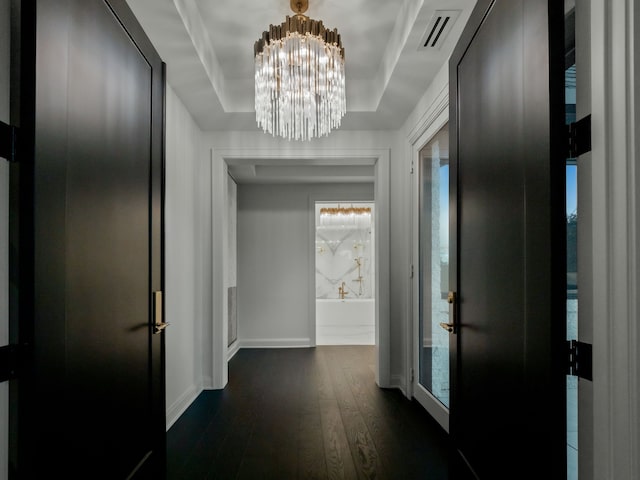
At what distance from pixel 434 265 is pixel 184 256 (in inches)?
75.1

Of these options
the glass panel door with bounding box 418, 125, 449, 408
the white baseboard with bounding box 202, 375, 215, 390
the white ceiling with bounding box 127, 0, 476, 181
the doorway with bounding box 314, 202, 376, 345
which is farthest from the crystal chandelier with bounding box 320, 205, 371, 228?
the white baseboard with bounding box 202, 375, 215, 390

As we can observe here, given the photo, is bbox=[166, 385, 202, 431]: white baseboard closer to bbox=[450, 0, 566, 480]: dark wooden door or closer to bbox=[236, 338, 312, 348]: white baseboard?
bbox=[450, 0, 566, 480]: dark wooden door

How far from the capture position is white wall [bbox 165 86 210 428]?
10.8 feet

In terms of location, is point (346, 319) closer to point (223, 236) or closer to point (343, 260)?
point (343, 260)

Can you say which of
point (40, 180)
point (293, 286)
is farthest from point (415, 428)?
point (293, 286)

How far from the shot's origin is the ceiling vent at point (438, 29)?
234 cm

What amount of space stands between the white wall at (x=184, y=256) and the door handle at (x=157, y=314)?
115 cm

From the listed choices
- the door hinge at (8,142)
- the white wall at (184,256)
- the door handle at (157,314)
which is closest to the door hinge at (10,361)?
the door hinge at (8,142)

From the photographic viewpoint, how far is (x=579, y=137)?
44.6 inches

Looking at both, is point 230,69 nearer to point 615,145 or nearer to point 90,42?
point 90,42

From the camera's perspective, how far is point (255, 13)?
2818mm

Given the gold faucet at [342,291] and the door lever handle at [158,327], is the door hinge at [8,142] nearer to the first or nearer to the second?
the door lever handle at [158,327]

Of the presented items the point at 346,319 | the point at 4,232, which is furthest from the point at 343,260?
the point at 4,232

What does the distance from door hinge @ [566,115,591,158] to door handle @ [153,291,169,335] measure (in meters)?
1.66
